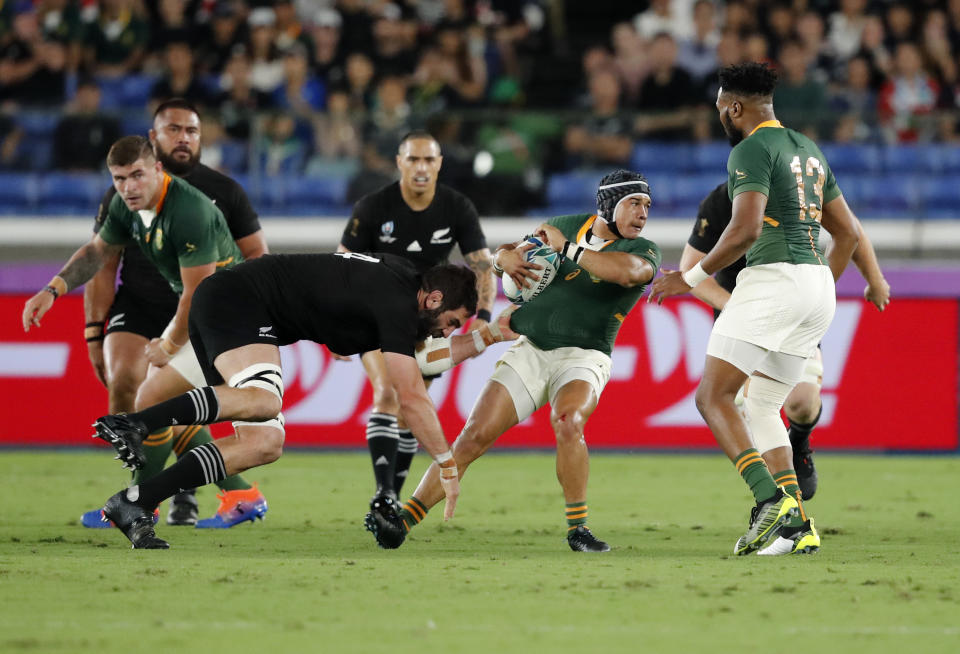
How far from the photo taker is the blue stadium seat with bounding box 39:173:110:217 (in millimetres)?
14188

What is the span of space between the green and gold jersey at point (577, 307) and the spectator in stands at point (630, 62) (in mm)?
8206

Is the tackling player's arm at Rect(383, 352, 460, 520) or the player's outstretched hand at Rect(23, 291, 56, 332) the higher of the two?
the player's outstretched hand at Rect(23, 291, 56, 332)

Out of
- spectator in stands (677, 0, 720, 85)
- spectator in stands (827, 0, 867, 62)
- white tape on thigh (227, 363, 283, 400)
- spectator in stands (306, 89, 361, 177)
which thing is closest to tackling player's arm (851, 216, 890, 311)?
white tape on thigh (227, 363, 283, 400)

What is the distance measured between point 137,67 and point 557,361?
10.3m

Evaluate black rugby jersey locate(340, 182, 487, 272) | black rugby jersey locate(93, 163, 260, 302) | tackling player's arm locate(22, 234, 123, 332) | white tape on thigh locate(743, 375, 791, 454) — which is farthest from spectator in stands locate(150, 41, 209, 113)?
white tape on thigh locate(743, 375, 791, 454)

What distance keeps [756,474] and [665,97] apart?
344 inches

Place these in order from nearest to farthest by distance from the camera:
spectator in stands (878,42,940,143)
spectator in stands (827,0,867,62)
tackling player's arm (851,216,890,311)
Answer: tackling player's arm (851,216,890,311) → spectator in stands (878,42,940,143) → spectator in stands (827,0,867,62)

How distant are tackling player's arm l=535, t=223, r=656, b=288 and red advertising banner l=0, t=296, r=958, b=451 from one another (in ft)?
17.3

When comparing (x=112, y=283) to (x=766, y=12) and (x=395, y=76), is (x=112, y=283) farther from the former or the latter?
(x=766, y=12)

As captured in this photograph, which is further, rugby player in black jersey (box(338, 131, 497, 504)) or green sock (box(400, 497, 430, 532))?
rugby player in black jersey (box(338, 131, 497, 504))

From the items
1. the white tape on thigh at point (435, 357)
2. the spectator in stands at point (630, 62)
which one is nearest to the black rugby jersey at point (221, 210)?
the white tape on thigh at point (435, 357)

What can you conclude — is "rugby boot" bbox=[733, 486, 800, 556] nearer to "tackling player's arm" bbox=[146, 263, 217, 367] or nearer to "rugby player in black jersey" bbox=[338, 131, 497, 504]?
"rugby player in black jersey" bbox=[338, 131, 497, 504]

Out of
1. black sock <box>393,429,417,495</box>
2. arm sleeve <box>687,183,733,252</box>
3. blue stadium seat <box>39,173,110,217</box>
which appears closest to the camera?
arm sleeve <box>687,183,733,252</box>

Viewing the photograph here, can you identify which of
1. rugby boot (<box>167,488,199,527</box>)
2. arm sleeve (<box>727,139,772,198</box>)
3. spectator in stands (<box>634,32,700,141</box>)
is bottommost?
rugby boot (<box>167,488,199,527</box>)
